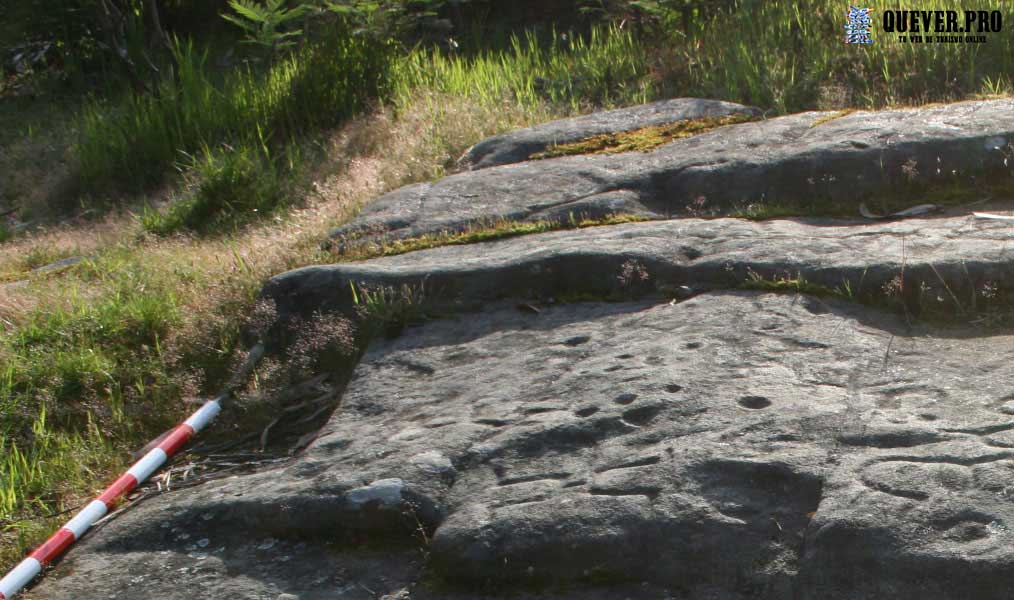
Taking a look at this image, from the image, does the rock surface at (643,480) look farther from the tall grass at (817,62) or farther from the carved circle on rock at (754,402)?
the tall grass at (817,62)

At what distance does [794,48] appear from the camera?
6.77 m

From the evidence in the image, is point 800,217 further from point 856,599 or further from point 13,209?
point 13,209

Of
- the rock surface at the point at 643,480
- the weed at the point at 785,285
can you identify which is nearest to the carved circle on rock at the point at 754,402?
the rock surface at the point at 643,480

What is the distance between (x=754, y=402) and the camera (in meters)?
2.87

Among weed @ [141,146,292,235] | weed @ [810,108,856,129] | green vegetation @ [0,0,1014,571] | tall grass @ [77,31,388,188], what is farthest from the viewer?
tall grass @ [77,31,388,188]

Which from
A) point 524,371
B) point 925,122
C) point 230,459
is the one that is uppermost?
point 925,122

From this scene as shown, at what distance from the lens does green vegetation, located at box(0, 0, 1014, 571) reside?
13.7ft

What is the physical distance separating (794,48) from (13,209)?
18.9 ft

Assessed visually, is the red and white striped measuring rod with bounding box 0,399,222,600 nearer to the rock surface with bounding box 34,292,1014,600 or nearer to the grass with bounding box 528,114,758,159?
the rock surface with bounding box 34,292,1014,600

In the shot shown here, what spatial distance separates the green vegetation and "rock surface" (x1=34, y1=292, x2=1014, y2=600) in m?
0.44

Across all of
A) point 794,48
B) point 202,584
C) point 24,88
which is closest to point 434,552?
point 202,584

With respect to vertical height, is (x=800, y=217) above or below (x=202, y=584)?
above

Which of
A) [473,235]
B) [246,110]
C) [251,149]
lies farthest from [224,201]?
[473,235]

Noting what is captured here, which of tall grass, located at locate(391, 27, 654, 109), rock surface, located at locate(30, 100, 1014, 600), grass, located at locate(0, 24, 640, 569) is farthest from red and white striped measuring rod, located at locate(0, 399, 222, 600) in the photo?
tall grass, located at locate(391, 27, 654, 109)
